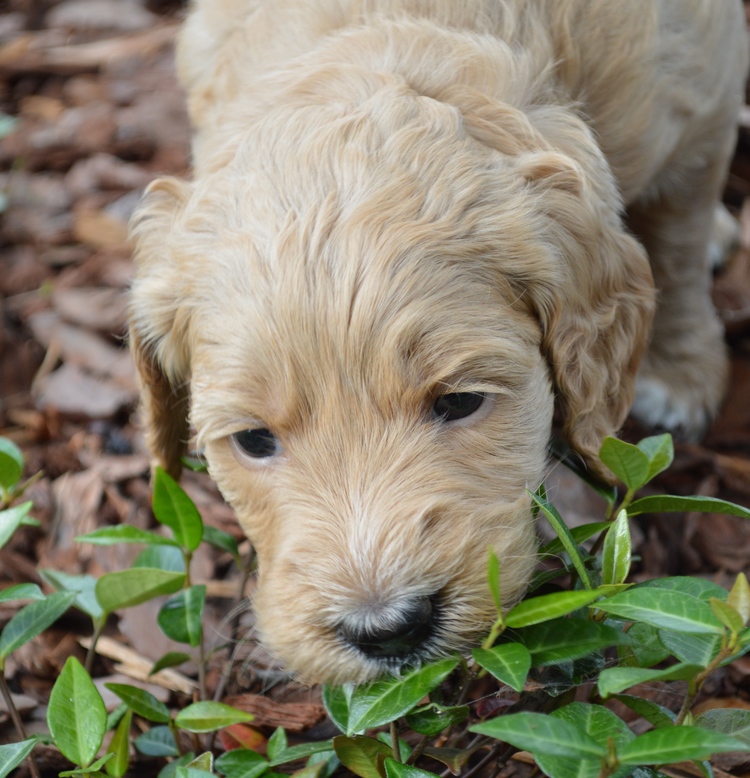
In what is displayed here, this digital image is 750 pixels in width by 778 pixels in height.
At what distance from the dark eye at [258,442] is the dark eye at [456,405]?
1.41ft

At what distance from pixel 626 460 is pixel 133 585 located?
123 centimetres

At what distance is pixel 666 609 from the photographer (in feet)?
6.15

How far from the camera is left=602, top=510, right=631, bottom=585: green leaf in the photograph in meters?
2.09

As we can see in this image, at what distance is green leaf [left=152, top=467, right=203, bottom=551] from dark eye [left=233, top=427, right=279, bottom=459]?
0.65 ft

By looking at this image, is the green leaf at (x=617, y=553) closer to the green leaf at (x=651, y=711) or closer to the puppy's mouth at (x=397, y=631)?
the green leaf at (x=651, y=711)

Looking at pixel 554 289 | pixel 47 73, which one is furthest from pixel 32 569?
pixel 47 73

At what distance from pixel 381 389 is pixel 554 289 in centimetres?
57

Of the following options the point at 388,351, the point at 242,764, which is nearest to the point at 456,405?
the point at 388,351

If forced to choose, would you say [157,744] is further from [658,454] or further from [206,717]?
[658,454]

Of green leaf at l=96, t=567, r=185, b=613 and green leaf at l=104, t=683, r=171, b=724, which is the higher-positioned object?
green leaf at l=96, t=567, r=185, b=613

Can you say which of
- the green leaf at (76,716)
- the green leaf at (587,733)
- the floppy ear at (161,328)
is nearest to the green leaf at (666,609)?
the green leaf at (587,733)

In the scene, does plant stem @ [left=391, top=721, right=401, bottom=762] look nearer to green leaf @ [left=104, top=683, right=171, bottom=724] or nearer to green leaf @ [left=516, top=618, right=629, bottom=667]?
green leaf @ [left=516, top=618, right=629, bottom=667]

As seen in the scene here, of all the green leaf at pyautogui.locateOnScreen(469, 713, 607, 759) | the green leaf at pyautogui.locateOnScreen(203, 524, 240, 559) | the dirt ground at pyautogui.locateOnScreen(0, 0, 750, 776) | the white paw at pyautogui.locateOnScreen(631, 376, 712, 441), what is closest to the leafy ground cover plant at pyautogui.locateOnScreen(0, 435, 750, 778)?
the green leaf at pyautogui.locateOnScreen(469, 713, 607, 759)

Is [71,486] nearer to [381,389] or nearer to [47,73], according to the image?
[381,389]
